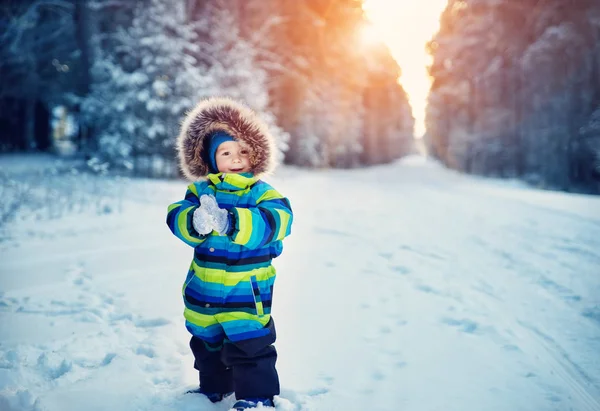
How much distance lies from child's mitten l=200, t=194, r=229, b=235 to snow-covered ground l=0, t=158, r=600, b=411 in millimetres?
1071

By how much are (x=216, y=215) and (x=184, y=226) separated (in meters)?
0.25

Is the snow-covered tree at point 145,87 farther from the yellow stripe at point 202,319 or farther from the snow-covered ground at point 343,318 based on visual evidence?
the yellow stripe at point 202,319

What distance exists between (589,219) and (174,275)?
20.4ft

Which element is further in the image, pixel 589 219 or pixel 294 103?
pixel 294 103

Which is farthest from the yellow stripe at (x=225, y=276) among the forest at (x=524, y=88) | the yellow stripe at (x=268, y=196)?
the forest at (x=524, y=88)

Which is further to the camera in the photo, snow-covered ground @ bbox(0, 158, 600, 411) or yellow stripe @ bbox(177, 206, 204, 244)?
snow-covered ground @ bbox(0, 158, 600, 411)

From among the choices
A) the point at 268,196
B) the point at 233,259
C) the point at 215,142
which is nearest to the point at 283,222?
the point at 268,196

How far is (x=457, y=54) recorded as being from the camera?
22.0m

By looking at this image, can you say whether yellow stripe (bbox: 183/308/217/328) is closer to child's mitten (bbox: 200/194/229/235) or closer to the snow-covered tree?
child's mitten (bbox: 200/194/229/235)

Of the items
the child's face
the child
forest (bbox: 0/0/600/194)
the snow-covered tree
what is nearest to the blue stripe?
the child

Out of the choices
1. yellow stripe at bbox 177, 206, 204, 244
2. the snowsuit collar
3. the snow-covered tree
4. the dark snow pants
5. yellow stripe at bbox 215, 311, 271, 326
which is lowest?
the dark snow pants

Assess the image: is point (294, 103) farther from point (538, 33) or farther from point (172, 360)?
point (172, 360)

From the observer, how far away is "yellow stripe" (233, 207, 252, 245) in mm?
1996

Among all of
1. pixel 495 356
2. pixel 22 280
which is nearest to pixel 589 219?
pixel 495 356
